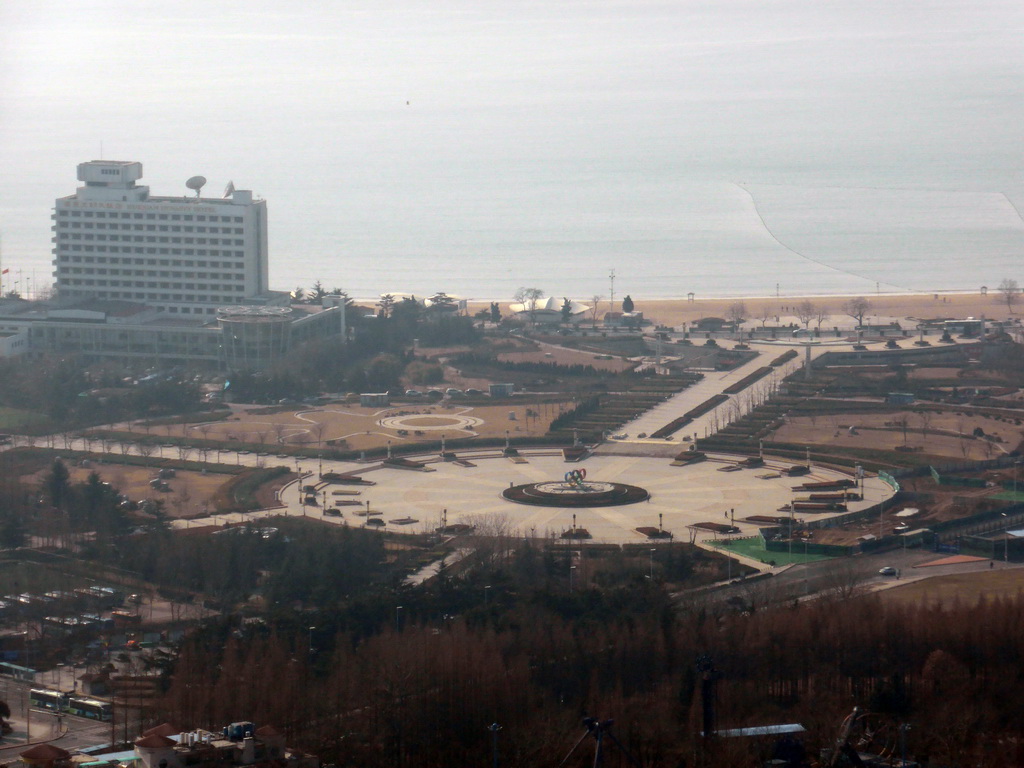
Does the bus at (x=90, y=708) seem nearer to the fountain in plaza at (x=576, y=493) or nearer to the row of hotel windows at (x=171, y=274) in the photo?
the fountain in plaza at (x=576, y=493)

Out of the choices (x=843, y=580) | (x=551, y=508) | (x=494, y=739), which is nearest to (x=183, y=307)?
(x=551, y=508)

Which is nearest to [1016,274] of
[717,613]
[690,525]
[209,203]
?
[209,203]

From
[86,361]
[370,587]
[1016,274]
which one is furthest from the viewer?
[1016,274]

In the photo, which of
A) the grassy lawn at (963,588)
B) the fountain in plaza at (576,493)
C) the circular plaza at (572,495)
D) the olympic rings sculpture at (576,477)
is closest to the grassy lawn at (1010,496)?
the circular plaza at (572,495)

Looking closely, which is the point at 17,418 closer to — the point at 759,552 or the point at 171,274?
the point at 171,274

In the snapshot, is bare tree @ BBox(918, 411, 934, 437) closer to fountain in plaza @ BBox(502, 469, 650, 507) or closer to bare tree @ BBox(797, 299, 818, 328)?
fountain in plaza @ BBox(502, 469, 650, 507)

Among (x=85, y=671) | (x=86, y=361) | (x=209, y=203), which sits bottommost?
(x=85, y=671)

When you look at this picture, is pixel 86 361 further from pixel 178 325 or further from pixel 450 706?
pixel 450 706

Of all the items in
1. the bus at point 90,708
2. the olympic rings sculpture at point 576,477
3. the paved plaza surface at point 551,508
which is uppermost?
the olympic rings sculpture at point 576,477
